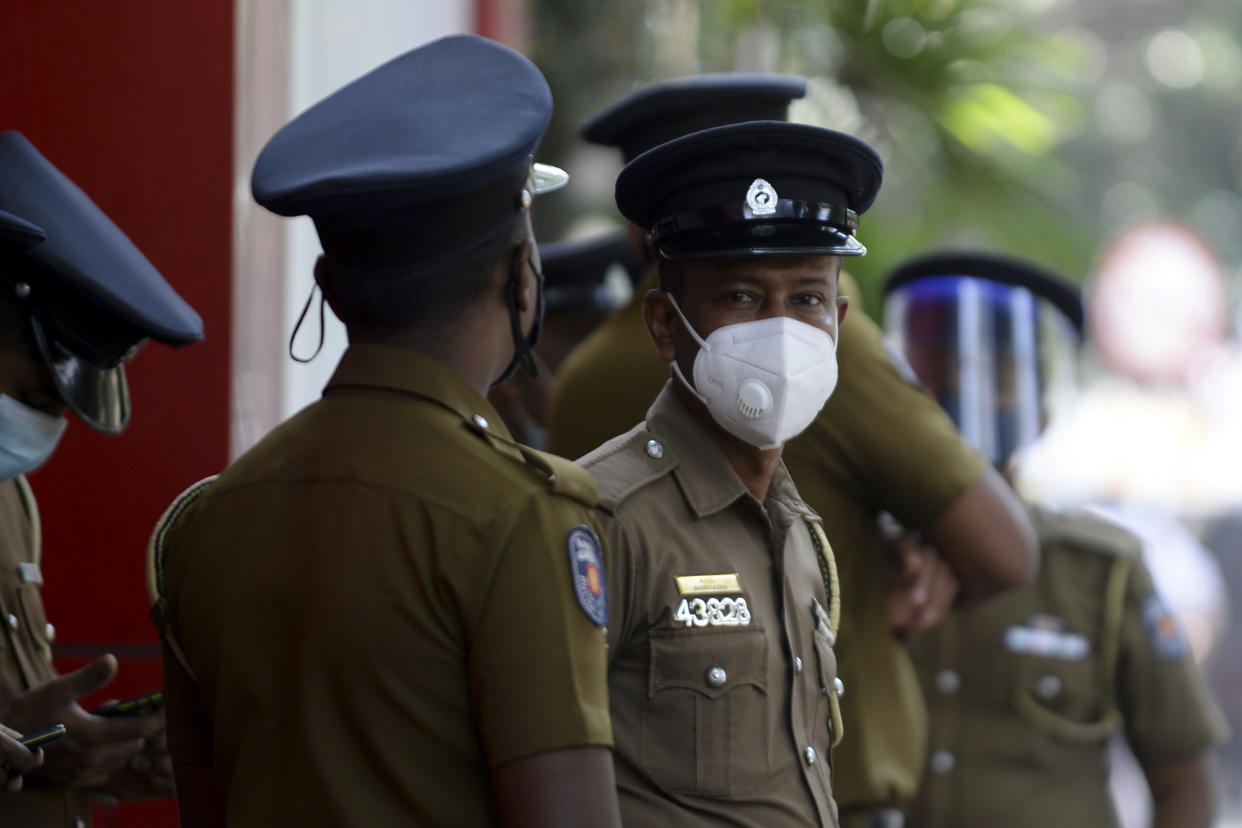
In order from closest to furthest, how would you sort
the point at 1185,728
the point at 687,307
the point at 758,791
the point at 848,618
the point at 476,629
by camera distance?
the point at 476,629 → the point at 758,791 → the point at 687,307 → the point at 848,618 → the point at 1185,728

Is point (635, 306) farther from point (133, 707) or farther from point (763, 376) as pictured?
point (133, 707)

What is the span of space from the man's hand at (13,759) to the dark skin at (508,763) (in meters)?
0.57

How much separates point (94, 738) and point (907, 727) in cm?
138

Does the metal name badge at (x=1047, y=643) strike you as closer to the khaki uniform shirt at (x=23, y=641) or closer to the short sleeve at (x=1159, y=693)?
the short sleeve at (x=1159, y=693)

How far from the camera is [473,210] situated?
1.82 meters

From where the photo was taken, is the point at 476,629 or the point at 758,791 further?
the point at 758,791

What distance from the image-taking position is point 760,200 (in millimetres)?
2207

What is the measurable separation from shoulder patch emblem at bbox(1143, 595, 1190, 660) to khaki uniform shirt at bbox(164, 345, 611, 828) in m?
2.33

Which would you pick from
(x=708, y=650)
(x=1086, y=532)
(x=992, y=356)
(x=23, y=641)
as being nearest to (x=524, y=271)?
(x=708, y=650)

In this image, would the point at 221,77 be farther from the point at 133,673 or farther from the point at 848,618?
the point at 848,618

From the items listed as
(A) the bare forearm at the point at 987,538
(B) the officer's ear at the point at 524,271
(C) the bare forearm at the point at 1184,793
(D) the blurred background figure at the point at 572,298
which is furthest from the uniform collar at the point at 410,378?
(D) the blurred background figure at the point at 572,298

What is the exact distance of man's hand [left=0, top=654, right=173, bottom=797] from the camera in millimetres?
2551

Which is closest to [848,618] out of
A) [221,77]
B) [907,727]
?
[907,727]

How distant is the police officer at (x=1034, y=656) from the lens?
367 centimetres
